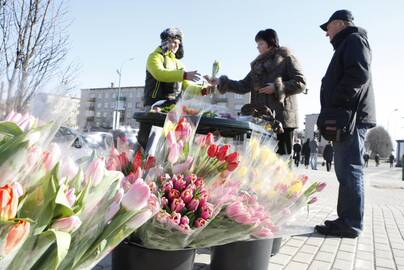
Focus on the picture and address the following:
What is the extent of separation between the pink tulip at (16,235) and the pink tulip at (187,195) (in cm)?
88

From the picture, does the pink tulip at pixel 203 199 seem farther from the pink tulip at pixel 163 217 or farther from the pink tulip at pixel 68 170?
the pink tulip at pixel 68 170

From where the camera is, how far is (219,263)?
7.36ft

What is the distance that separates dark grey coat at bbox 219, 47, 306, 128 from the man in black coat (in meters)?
0.31

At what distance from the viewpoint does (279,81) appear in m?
3.72

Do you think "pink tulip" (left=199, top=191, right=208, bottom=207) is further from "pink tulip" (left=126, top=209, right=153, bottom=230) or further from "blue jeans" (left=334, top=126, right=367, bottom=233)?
"blue jeans" (left=334, top=126, right=367, bottom=233)

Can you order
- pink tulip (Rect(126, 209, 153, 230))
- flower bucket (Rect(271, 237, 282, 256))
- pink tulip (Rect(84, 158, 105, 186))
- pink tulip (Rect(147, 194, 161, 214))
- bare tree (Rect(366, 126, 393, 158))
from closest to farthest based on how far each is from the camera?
pink tulip (Rect(84, 158, 105, 186)), pink tulip (Rect(126, 209, 153, 230)), pink tulip (Rect(147, 194, 161, 214)), flower bucket (Rect(271, 237, 282, 256)), bare tree (Rect(366, 126, 393, 158))

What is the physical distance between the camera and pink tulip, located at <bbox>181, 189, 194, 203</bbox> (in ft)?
5.39

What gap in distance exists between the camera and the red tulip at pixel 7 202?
2.50 feet

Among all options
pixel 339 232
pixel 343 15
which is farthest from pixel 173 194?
pixel 343 15

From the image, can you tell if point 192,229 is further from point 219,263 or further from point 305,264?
point 305,264

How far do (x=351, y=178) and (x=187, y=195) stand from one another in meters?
2.58

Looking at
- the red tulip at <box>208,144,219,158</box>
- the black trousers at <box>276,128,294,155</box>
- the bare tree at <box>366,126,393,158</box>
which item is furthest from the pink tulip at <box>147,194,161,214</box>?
the bare tree at <box>366,126,393,158</box>

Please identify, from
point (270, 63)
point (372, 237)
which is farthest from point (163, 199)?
point (372, 237)

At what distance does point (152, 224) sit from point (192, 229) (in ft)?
0.54
